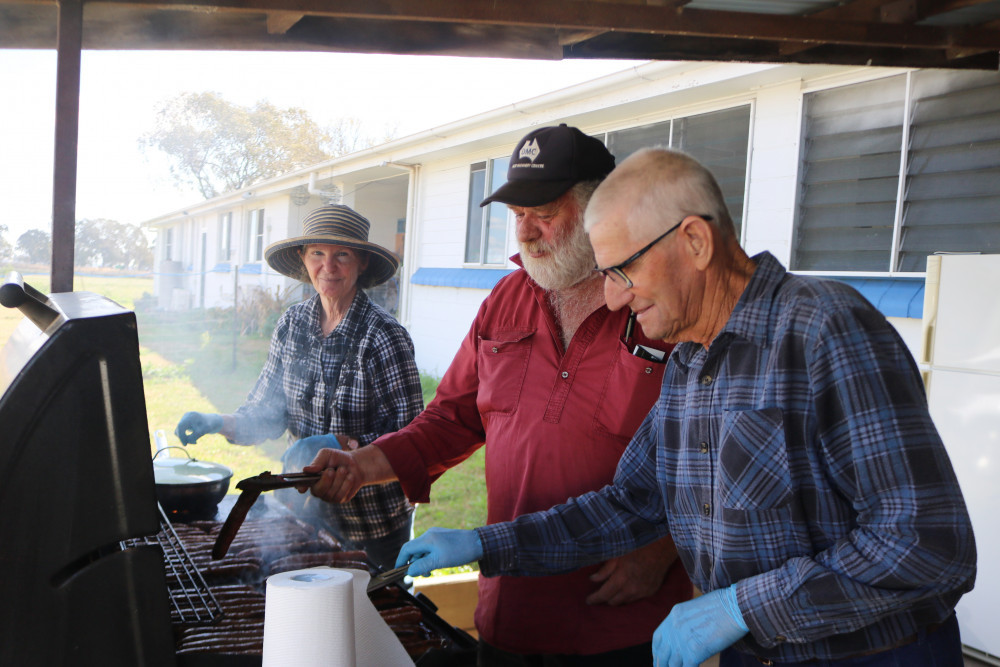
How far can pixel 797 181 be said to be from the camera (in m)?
5.16

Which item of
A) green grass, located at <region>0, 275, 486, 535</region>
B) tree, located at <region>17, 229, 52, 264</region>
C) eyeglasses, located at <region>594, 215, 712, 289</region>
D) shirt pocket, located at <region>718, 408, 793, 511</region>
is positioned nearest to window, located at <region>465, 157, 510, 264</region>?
green grass, located at <region>0, 275, 486, 535</region>

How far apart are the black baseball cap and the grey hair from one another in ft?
2.05

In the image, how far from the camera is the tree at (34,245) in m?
3.50

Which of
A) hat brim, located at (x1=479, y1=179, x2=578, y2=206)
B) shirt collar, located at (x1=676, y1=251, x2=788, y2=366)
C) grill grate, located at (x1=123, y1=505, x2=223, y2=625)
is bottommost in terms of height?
grill grate, located at (x1=123, y1=505, x2=223, y2=625)

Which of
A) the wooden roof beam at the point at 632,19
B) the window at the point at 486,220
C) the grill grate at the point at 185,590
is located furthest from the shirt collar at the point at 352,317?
the window at the point at 486,220

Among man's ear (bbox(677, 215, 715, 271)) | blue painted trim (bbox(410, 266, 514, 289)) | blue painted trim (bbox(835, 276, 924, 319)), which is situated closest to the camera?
man's ear (bbox(677, 215, 715, 271))

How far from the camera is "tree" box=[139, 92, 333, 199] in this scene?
12.0 feet

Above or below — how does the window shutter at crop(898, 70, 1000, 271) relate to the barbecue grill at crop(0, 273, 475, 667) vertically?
above

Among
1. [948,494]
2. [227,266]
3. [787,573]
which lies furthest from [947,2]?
[227,266]

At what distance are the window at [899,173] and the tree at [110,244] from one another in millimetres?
4558

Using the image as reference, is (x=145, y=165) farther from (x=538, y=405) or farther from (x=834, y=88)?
(x=834, y=88)

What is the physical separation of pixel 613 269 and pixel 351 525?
6.88 ft

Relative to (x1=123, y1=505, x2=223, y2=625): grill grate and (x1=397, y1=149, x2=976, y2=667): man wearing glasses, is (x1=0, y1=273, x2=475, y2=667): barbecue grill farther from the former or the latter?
(x1=397, y1=149, x2=976, y2=667): man wearing glasses

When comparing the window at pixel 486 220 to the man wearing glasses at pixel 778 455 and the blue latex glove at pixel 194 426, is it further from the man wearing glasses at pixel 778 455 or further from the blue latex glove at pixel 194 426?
the man wearing glasses at pixel 778 455
